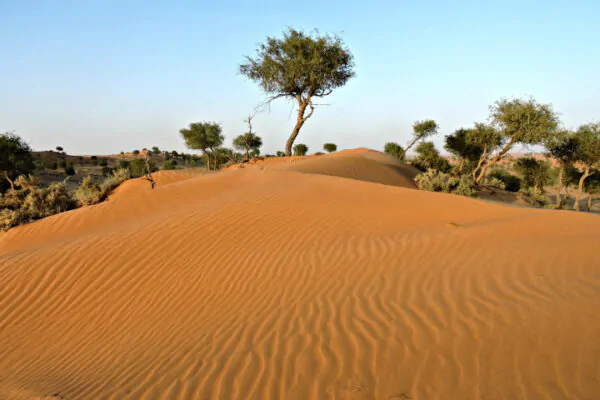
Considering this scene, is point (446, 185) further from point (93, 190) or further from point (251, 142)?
point (251, 142)

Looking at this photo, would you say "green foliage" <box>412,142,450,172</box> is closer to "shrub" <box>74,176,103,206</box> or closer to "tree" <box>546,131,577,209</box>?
"tree" <box>546,131,577,209</box>

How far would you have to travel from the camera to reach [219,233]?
6055 mm

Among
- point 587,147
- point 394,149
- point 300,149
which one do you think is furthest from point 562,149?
point 300,149

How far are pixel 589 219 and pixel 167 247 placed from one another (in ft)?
25.2

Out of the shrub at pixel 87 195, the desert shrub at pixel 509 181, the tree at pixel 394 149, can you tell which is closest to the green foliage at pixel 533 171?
the desert shrub at pixel 509 181

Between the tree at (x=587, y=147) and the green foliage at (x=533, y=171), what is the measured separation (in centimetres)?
376

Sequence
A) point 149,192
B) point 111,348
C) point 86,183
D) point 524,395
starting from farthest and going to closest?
point 86,183 → point 149,192 → point 111,348 → point 524,395

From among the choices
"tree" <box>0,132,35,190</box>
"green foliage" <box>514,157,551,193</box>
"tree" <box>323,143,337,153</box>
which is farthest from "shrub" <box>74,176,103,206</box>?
"tree" <box>323,143,337,153</box>

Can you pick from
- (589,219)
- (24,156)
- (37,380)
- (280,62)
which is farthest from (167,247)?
(24,156)

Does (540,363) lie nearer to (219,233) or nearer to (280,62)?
(219,233)

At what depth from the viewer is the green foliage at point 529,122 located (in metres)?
16.4

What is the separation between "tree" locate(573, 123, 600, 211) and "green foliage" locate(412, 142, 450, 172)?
794cm

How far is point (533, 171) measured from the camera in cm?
2233

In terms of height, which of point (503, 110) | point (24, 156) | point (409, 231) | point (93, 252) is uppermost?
point (503, 110)
